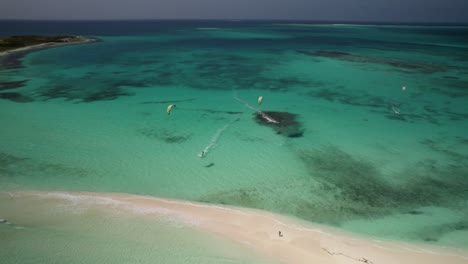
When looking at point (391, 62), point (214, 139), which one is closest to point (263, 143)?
point (214, 139)

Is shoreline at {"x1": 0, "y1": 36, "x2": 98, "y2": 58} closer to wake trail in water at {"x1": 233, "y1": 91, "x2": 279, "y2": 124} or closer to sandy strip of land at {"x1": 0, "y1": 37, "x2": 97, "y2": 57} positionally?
sandy strip of land at {"x1": 0, "y1": 37, "x2": 97, "y2": 57}

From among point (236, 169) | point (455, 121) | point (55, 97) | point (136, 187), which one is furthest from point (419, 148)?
point (55, 97)

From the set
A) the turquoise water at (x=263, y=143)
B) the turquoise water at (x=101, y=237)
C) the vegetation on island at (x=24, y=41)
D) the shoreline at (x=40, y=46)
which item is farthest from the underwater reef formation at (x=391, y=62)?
the vegetation on island at (x=24, y=41)

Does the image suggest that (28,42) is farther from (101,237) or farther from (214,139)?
(101,237)

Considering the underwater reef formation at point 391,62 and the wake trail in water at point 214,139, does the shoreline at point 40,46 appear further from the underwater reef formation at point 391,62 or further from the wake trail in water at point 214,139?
the underwater reef formation at point 391,62

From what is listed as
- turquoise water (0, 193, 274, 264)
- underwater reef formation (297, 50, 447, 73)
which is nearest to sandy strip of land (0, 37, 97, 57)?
turquoise water (0, 193, 274, 264)

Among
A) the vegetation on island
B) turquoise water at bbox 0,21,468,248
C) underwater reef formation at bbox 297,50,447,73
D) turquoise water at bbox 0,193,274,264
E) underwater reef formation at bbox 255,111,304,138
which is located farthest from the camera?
the vegetation on island

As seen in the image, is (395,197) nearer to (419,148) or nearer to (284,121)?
(419,148)
